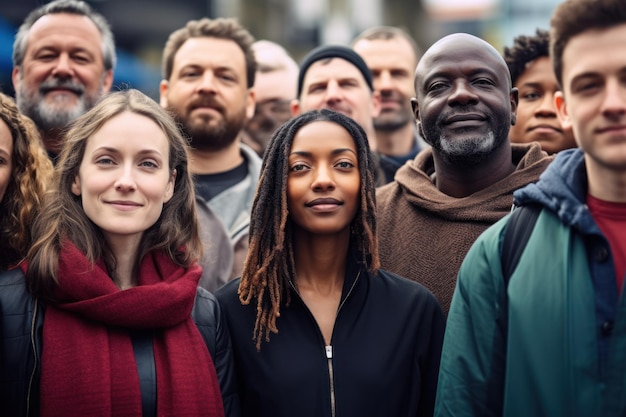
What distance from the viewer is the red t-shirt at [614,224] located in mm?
2736

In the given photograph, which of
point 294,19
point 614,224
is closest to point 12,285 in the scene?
point 614,224

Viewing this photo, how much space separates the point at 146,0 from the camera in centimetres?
2552

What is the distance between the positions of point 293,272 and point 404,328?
0.55m

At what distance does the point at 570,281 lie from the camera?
2.69 meters

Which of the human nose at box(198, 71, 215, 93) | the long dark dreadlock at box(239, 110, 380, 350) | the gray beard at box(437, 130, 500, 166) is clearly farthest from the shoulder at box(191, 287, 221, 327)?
the human nose at box(198, 71, 215, 93)

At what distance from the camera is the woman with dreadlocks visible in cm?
337

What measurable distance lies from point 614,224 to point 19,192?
2491 millimetres

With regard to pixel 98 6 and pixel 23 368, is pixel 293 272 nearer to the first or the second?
pixel 23 368

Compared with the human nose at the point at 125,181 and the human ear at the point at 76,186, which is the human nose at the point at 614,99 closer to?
the human nose at the point at 125,181

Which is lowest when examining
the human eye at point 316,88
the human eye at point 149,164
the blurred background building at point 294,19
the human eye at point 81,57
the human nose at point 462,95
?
the human eye at point 149,164

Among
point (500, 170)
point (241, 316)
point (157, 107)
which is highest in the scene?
point (157, 107)

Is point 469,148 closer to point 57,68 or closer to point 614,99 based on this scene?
point 614,99

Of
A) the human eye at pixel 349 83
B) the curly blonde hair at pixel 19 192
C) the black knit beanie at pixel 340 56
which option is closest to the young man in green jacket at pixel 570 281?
the curly blonde hair at pixel 19 192

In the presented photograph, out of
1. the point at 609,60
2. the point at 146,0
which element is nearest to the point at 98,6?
the point at 146,0
